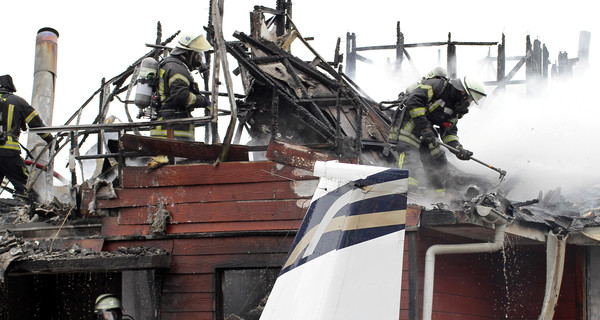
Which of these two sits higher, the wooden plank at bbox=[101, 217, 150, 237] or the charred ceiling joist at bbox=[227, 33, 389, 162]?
the charred ceiling joist at bbox=[227, 33, 389, 162]

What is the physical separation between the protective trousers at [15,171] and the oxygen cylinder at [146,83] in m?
2.23

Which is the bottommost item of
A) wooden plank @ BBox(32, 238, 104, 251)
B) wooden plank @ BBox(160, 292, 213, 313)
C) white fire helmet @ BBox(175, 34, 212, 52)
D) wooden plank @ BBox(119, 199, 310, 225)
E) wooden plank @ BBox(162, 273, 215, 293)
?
wooden plank @ BBox(160, 292, 213, 313)

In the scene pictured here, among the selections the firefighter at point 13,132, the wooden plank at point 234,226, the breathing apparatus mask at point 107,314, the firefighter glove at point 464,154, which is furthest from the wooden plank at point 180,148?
the firefighter glove at point 464,154

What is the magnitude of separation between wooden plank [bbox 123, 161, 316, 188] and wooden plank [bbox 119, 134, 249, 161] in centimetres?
13

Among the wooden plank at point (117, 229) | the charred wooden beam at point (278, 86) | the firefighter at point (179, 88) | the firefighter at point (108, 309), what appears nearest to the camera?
the firefighter at point (108, 309)

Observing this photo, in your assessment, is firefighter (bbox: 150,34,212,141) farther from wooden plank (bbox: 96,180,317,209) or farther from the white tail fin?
the white tail fin

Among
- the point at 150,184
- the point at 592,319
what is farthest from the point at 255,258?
the point at 592,319

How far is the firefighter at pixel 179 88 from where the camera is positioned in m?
8.48

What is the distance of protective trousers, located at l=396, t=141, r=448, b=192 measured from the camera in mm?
8688

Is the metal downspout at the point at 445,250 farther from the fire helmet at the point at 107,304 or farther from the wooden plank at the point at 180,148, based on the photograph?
the fire helmet at the point at 107,304

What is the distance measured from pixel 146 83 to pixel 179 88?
47 centimetres

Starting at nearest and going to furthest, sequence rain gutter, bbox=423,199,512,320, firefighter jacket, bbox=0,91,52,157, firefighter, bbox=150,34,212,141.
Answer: rain gutter, bbox=423,199,512,320 < firefighter, bbox=150,34,212,141 < firefighter jacket, bbox=0,91,52,157

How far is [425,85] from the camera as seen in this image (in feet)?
28.1

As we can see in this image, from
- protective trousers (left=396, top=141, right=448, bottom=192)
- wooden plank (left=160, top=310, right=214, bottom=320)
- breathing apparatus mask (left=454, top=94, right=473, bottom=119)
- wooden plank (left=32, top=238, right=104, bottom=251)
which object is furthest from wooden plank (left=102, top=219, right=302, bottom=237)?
breathing apparatus mask (left=454, top=94, right=473, bottom=119)
